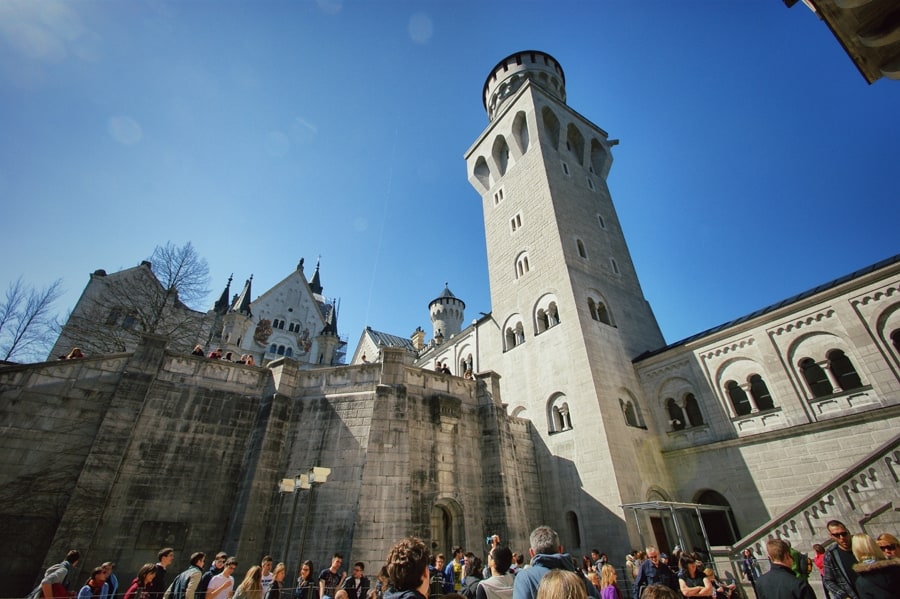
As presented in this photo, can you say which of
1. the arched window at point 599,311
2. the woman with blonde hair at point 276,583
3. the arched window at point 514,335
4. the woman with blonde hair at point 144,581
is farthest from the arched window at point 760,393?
the woman with blonde hair at point 144,581

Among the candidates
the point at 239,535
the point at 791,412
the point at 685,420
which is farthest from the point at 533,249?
the point at 239,535

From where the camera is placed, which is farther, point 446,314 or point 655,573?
point 446,314

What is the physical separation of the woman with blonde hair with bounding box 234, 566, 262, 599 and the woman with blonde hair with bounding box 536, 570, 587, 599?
5.21 m

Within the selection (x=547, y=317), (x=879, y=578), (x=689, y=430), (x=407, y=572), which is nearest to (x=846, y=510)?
(x=689, y=430)

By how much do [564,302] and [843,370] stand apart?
Result: 10403 millimetres

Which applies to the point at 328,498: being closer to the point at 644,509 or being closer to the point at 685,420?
the point at 644,509

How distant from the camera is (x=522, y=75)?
31984 millimetres

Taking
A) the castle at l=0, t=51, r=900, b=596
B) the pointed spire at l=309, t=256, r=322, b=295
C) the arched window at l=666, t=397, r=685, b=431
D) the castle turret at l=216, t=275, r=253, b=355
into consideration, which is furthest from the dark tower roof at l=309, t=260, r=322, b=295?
the arched window at l=666, t=397, r=685, b=431

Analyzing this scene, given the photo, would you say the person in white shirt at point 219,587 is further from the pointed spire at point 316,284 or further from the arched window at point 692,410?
the pointed spire at point 316,284

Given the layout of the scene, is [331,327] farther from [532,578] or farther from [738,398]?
[532,578]

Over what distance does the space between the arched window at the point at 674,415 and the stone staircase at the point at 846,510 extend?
6.80 meters

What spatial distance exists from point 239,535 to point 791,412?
1900cm

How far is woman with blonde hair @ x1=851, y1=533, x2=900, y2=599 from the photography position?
12.8ft

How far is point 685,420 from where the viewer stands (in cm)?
1752
